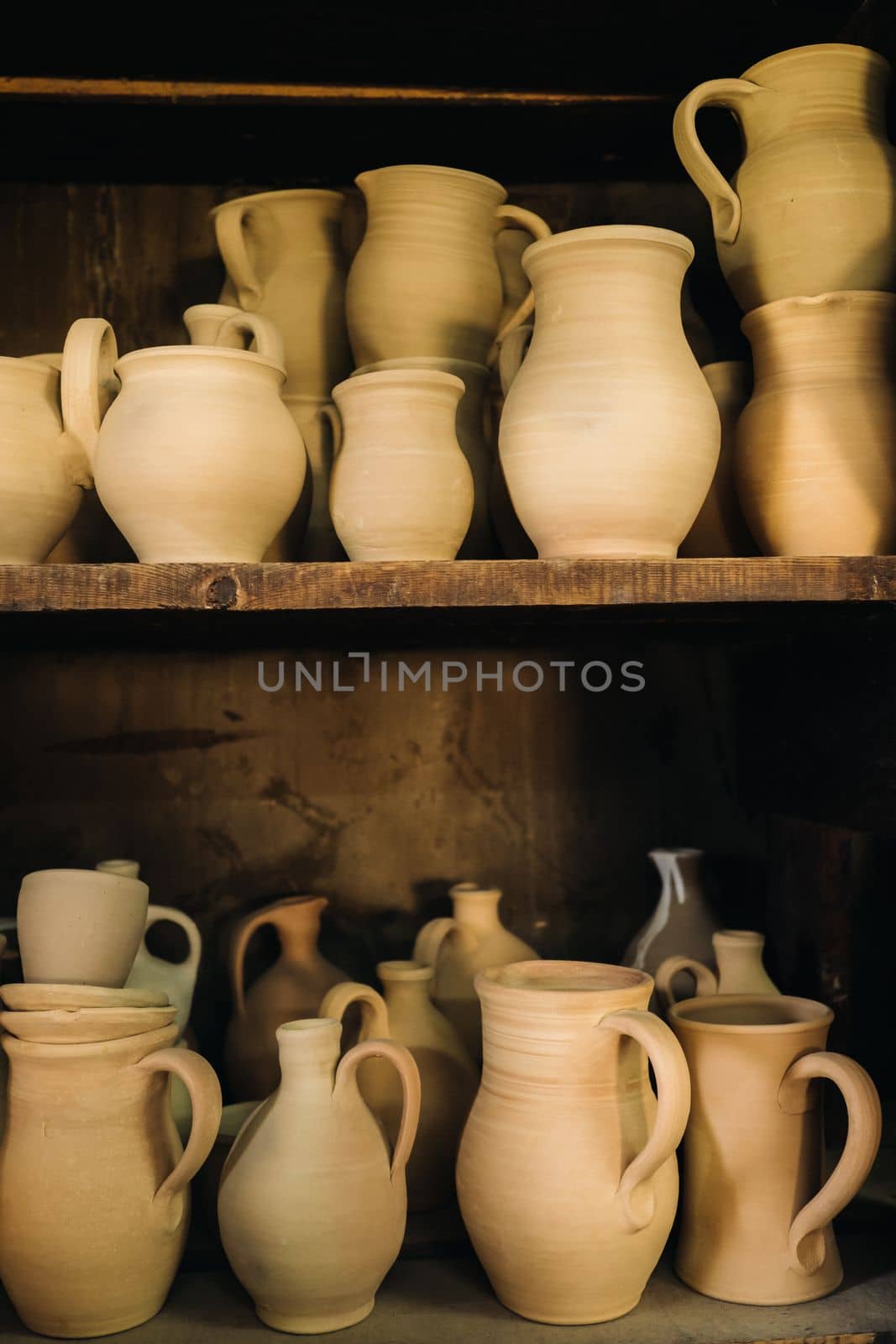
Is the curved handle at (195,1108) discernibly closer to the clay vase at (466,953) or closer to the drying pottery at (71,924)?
the drying pottery at (71,924)

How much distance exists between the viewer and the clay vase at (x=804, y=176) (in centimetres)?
114

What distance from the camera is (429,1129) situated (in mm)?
1215

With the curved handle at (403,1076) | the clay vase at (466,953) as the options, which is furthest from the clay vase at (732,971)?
the curved handle at (403,1076)

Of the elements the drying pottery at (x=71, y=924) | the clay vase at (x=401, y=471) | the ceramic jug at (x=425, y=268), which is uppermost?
the ceramic jug at (x=425, y=268)

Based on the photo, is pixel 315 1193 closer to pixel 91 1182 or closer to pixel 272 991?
pixel 91 1182

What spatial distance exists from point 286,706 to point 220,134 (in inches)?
25.2

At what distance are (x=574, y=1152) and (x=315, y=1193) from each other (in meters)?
0.21

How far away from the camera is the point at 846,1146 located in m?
1.06

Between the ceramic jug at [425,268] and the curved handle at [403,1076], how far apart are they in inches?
25.4

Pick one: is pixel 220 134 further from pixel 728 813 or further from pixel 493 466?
pixel 728 813

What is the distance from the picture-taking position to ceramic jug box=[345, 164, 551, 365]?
123 centimetres

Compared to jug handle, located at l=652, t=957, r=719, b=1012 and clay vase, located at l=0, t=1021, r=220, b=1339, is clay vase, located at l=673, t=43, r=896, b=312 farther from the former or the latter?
clay vase, located at l=0, t=1021, r=220, b=1339

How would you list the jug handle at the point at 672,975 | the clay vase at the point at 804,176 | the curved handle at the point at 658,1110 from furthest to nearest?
the jug handle at the point at 672,975
the clay vase at the point at 804,176
the curved handle at the point at 658,1110

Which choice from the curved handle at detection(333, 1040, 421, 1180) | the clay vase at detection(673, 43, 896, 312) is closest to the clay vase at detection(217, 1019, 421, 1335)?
the curved handle at detection(333, 1040, 421, 1180)
